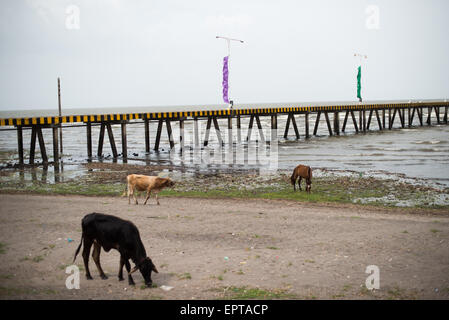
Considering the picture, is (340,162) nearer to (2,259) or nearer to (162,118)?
(162,118)

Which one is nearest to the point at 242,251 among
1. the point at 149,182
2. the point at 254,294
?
the point at 254,294

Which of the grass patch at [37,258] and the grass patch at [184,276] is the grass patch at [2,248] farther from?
the grass patch at [184,276]

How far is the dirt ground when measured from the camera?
5613 millimetres

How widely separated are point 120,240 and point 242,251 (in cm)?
232

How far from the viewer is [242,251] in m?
7.19

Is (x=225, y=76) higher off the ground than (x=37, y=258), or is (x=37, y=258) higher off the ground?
(x=225, y=76)

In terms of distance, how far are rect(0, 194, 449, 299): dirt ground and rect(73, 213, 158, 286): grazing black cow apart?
0.27 metres

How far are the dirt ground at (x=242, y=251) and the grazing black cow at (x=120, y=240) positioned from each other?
0.88 ft

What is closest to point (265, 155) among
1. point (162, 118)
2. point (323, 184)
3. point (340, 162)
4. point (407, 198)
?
point (340, 162)

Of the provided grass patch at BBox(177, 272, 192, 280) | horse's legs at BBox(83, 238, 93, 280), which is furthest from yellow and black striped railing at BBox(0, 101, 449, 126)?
grass patch at BBox(177, 272, 192, 280)

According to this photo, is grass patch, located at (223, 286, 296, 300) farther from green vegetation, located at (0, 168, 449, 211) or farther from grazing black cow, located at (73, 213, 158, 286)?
green vegetation, located at (0, 168, 449, 211)

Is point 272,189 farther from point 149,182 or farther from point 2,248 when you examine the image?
point 2,248
